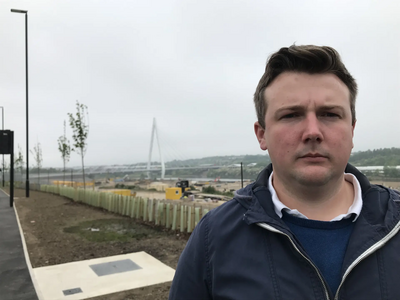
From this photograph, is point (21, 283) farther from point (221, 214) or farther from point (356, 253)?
point (356, 253)

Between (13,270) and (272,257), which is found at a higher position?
(272,257)

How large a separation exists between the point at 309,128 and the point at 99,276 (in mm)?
4561

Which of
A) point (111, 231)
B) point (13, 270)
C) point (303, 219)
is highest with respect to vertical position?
point (303, 219)

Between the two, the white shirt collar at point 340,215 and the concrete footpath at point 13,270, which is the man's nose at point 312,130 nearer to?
the white shirt collar at point 340,215

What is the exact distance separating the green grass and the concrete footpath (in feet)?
4.69

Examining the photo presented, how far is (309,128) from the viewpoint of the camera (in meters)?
1.22

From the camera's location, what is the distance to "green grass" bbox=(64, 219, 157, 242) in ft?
24.2

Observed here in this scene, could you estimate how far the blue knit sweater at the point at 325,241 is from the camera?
116cm

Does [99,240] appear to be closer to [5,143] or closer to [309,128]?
[309,128]

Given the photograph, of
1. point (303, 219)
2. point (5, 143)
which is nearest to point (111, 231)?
point (303, 219)

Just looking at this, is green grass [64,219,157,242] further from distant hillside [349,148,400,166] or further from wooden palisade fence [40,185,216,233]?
distant hillside [349,148,400,166]

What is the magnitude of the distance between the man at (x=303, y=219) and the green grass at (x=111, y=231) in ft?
20.7

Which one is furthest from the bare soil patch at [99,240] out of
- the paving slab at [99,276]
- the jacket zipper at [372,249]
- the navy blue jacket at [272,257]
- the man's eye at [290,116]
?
the man's eye at [290,116]

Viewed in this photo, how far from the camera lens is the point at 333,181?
A: 1.26 m
